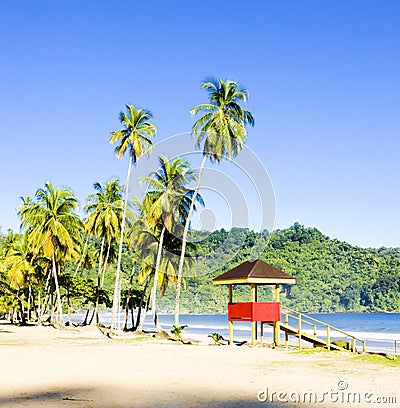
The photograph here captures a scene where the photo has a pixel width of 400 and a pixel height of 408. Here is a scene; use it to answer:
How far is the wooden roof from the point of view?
27.8 m

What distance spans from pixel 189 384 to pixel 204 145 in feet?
68.2

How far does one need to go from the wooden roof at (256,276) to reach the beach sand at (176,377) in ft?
12.7

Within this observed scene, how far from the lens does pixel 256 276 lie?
27.8m

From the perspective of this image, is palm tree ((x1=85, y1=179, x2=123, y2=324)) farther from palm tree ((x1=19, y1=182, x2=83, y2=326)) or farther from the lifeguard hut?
the lifeguard hut

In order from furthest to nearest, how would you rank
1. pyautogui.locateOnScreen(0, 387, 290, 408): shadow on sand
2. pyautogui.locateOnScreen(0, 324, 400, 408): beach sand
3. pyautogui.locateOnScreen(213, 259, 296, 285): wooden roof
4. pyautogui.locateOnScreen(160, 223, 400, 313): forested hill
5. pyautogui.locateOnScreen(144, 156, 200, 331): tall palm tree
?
pyautogui.locateOnScreen(160, 223, 400, 313): forested hill, pyautogui.locateOnScreen(144, 156, 200, 331): tall palm tree, pyautogui.locateOnScreen(213, 259, 296, 285): wooden roof, pyautogui.locateOnScreen(0, 324, 400, 408): beach sand, pyautogui.locateOnScreen(0, 387, 290, 408): shadow on sand

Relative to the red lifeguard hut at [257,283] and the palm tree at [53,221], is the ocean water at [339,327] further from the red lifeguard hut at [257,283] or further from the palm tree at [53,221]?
the palm tree at [53,221]

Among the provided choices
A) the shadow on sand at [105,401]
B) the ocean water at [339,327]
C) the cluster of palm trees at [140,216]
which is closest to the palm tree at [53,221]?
the cluster of palm trees at [140,216]

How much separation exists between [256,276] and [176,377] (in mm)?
12249

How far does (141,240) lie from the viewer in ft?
134

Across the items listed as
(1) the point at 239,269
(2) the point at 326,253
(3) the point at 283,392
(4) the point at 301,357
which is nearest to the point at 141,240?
(1) the point at 239,269

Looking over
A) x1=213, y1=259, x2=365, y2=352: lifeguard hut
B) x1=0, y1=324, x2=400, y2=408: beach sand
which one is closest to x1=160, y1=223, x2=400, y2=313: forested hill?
x1=213, y1=259, x2=365, y2=352: lifeguard hut

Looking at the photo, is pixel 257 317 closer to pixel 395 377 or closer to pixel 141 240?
pixel 395 377

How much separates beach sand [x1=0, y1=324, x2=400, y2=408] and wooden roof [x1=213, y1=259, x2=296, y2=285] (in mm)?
3862

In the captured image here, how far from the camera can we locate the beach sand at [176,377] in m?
12.6
